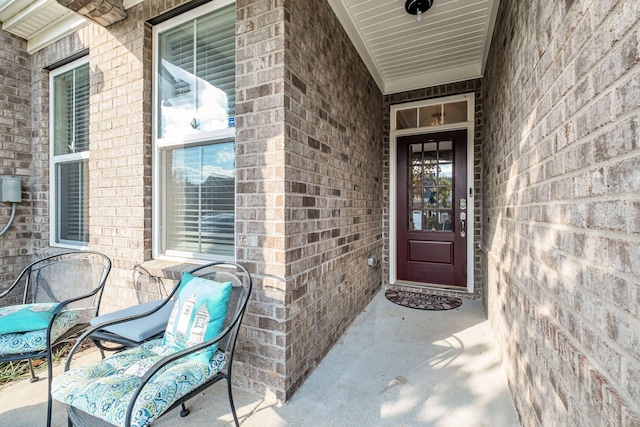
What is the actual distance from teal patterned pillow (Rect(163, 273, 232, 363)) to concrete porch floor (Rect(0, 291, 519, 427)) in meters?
0.48

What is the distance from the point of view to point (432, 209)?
391cm

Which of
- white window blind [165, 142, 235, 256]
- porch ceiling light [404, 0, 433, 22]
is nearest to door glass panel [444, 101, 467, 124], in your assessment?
porch ceiling light [404, 0, 433, 22]

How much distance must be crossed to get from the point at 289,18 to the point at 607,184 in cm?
183

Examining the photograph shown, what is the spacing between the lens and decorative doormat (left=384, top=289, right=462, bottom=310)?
11.1 feet

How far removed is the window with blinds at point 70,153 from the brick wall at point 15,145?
0.35 metres

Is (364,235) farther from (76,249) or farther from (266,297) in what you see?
(76,249)

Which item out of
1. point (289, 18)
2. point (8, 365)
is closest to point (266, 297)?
point (289, 18)

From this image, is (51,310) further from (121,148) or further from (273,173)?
(273,173)

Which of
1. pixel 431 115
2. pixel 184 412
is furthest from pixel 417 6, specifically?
pixel 184 412

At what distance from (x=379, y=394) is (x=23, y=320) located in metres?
2.29

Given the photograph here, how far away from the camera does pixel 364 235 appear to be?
3332 mm

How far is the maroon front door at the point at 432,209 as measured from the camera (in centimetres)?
374

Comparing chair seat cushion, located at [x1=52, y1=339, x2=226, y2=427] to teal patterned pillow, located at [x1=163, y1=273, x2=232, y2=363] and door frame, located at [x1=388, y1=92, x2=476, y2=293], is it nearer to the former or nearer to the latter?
teal patterned pillow, located at [x1=163, y1=273, x2=232, y2=363]

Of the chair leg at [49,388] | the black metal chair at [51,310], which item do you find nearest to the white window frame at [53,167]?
the black metal chair at [51,310]
